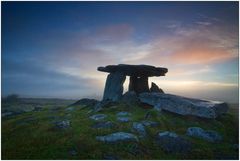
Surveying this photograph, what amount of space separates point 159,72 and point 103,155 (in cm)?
2217

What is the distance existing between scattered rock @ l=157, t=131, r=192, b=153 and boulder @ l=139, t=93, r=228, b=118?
511cm

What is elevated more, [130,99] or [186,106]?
[130,99]

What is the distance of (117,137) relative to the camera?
14.4m

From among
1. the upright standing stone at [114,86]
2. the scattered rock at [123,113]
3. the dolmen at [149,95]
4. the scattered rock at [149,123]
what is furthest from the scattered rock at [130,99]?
the scattered rock at [149,123]

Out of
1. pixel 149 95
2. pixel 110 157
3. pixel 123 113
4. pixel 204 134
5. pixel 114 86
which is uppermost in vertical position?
pixel 114 86

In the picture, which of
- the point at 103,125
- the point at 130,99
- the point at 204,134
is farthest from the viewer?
the point at 130,99

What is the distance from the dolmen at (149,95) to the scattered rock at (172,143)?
537cm

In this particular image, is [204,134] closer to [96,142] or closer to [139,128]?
[139,128]

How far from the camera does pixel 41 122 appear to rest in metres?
19.6

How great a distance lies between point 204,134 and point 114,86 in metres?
15.5

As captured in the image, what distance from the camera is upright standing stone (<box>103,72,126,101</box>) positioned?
28.7m

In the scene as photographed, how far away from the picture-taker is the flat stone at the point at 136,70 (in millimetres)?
29766

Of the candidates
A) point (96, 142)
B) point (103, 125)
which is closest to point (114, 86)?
point (103, 125)

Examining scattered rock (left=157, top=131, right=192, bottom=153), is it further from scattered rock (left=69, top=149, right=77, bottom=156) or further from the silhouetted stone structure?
the silhouetted stone structure
